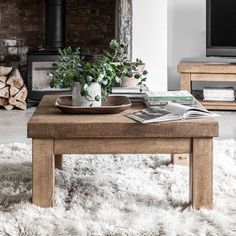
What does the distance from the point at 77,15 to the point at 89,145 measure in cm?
401

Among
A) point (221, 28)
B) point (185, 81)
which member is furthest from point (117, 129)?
point (221, 28)

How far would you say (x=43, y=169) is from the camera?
2529 millimetres

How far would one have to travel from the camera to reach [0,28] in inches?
249

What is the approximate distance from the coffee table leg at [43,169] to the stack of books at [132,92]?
0.87 metres

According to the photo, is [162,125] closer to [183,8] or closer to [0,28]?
[183,8]

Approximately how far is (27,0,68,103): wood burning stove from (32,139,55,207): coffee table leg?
3.36m

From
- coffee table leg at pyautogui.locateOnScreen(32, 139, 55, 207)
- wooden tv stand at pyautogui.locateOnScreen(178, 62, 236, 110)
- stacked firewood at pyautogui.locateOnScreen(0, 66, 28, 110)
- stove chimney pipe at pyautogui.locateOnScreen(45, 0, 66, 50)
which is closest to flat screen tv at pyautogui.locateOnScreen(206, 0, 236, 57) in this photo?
wooden tv stand at pyautogui.locateOnScreen(178, 62, 236, 110)

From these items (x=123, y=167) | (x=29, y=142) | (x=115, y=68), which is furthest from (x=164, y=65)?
(x=115, y=68)

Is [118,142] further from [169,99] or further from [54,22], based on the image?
[54,22]

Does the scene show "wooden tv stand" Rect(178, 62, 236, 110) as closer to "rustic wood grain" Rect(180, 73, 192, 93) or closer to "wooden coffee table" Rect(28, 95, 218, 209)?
"rustic wood grain" Rect(180, 73, 192, 93)

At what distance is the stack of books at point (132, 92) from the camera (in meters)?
3.28

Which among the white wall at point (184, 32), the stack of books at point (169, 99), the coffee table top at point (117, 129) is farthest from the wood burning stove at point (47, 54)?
the coffee table top at point (117, 129)

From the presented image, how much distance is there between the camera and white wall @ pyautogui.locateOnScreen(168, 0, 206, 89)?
606 cm

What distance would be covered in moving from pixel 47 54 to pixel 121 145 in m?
3.46
